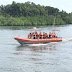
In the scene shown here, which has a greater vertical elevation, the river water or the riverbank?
the riverbank

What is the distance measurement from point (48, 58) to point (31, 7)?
380 feet

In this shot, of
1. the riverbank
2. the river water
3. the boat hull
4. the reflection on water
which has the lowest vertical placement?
the river water

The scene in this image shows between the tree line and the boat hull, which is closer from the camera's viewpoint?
the boat hull

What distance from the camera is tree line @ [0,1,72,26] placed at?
11524cm

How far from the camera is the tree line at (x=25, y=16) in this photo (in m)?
115

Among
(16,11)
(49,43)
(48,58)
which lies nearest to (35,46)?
(49,43)

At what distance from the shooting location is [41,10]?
472ft

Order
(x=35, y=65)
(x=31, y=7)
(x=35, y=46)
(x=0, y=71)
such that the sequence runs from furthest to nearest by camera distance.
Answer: (x=31, y=7) → (x=35, y=46) → (x=35, y=65) → (x=0, y=71)

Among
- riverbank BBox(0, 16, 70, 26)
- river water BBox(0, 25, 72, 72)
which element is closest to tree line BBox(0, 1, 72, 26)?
riverbank BBox(0, 16, 70, 26)

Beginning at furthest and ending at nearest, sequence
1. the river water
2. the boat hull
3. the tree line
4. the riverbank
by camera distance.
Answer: the tree line
the riverbank
the boat hull
the river water

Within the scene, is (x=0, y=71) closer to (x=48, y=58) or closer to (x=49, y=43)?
(x=48, y=58)

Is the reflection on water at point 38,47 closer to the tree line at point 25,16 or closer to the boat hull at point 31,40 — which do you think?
the boat hull at point 31,40

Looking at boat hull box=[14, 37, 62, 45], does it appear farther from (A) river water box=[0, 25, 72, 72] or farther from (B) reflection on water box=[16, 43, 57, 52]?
(A) river water box=[0, 25, 72, 72]

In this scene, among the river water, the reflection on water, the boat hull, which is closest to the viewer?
the river water
